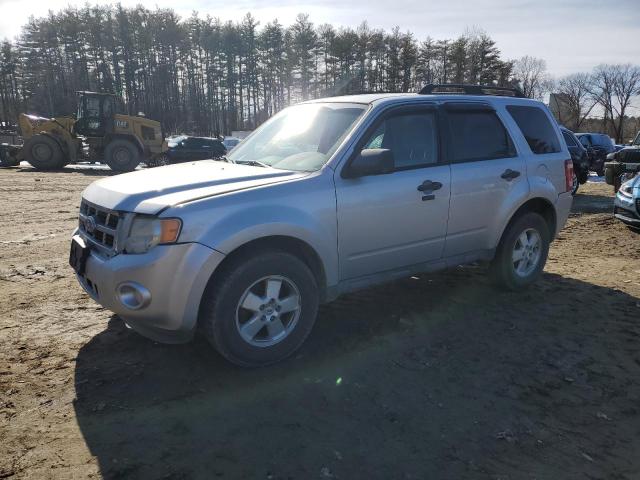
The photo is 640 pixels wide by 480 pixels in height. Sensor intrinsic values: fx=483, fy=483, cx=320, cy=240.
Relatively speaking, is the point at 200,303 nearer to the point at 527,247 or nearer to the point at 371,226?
the point at 371,226

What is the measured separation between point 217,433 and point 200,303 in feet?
2.71

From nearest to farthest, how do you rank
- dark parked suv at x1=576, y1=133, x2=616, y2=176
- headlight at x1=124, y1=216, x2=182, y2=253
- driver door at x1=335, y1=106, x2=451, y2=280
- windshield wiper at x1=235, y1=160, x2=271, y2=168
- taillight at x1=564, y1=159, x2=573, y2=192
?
headlight at x1=124, y1=216, x2=182, y2=253, driver door at x1=335, y1=106, x2=451, y2=280, windshield wiper at x1=235, y1=160, x2=271, y2=168, taillight at x1=564, y1=159, x2=573, y2=192, dark parked suv at x1=576, y1=133, x2=616, y2=176

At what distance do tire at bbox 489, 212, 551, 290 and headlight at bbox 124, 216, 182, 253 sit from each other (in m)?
3.38

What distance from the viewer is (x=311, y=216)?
3451mm

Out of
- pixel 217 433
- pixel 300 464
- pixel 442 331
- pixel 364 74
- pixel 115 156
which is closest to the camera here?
pixel 300 464

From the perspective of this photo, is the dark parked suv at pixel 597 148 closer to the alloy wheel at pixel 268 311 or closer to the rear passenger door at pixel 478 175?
the rear passenger door at pixel 478 175

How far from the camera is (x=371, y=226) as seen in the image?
3799mm

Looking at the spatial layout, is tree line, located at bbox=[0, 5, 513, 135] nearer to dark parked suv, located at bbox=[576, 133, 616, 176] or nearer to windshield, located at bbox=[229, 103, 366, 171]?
dark parked suv, located at bbox=[576, 133, 616, 176]

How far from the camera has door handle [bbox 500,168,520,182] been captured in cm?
467

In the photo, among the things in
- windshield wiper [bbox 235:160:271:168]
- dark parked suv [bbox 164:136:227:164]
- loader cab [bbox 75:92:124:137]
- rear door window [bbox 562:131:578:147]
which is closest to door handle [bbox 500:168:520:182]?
windshield wiper [bbox 235:160:271:168]

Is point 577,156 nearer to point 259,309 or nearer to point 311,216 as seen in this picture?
point 311,216

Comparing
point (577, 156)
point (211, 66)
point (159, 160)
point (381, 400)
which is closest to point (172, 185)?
point (381, 400)

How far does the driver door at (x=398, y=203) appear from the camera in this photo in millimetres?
3709

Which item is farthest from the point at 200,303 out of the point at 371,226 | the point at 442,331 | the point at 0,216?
the point at 0,216
